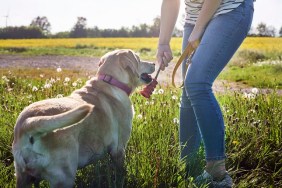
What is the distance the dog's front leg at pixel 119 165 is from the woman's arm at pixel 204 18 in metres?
1.26

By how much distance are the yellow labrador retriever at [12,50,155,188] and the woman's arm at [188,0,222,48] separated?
875mm

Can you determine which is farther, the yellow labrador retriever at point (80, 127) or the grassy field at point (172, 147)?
the grassy field at point (172, 147)

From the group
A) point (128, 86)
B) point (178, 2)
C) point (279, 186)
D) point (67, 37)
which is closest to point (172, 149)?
point (128, 86)

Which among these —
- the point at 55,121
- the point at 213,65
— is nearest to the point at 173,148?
the point at 213,65

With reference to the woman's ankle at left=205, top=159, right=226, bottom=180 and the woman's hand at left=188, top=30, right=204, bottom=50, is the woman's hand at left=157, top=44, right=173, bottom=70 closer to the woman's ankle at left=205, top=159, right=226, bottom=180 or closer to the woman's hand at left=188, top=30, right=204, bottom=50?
the woman's hand at left=188, top=30, right=204, bottom=50

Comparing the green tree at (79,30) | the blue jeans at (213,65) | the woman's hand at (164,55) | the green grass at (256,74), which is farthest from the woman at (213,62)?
the green tree at (79,30)

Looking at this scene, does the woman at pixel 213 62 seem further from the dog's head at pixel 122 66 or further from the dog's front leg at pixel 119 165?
the dog's head at pixel 122 66

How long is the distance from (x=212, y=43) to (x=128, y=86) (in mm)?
1235

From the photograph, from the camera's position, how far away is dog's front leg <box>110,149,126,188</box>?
4.12 metres

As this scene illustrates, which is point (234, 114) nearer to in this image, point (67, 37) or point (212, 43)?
point (212, 43)

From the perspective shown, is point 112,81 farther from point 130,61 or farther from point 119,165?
point 119,165

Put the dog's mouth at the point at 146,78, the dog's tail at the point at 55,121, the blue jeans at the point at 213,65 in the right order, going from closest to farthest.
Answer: the dog's tail at the point at 55,121 → the blue jeans at the point at 213,65 → the dog's mouth at the point at 146,78

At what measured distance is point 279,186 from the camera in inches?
175

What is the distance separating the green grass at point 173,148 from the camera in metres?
4.16
